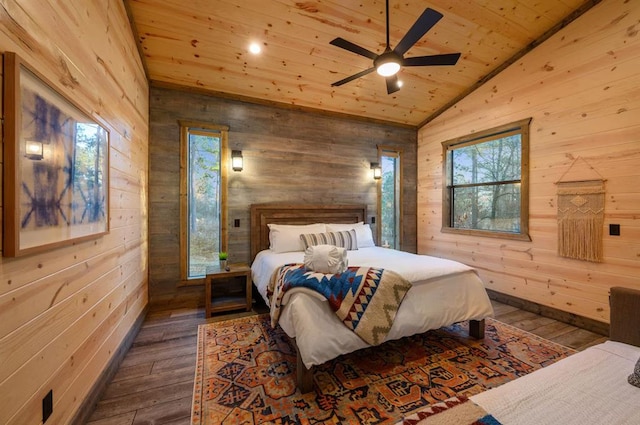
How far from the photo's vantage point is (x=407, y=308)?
7.07ft

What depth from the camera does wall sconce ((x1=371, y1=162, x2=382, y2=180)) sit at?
455 cm

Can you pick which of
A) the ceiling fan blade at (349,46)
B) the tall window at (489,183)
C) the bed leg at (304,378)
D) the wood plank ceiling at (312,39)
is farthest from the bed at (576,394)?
the wood plank ceiling at (312,39)

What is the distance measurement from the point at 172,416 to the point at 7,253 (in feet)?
4.26

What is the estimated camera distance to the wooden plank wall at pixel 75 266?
3.40ft

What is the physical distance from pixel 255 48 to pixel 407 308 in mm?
3114

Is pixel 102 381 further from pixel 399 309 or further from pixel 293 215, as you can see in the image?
pixel 293 215

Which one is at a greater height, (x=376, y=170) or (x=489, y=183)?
(x=376, y=170)

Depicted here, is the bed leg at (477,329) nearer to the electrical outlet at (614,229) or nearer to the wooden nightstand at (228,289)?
the electrical outlet at (614,229)

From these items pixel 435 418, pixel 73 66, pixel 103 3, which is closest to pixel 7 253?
pixel 73 66

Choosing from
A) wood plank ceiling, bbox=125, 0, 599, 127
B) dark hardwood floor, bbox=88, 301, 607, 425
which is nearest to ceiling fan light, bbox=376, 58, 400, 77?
wood plank ceiling, bbox=125, 0, 599, 127

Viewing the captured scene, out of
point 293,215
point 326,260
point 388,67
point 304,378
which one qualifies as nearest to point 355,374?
point 304,378

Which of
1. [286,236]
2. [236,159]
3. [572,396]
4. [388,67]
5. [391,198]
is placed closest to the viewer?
[572,396]

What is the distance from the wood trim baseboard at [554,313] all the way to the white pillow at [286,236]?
8.57 ft

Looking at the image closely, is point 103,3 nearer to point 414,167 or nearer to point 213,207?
point 213,207
